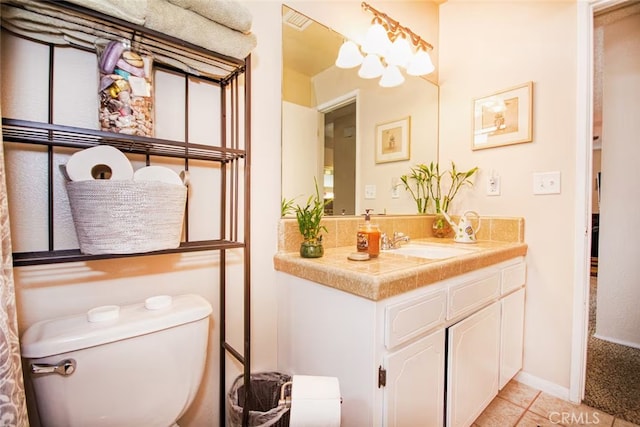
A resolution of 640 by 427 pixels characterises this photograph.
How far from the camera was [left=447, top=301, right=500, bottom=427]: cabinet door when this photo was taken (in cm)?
109

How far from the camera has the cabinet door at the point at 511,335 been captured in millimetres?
1431

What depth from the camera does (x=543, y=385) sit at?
5.16 ft

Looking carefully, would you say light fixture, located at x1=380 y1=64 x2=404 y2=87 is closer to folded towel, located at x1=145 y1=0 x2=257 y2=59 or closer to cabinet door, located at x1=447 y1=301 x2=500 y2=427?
folded towel, located at x1=145 y1=0 x2=257 y2=59

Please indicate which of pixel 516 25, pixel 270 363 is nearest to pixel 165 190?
pixel 270 363

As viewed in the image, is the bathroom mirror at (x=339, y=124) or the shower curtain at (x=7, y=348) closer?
the shower curtain at (x=7, y=348)

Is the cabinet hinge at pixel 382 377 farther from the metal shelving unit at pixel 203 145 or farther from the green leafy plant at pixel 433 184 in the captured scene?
the green leafy plant at pixel 433 184

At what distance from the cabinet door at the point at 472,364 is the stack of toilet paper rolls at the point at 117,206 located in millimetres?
1041

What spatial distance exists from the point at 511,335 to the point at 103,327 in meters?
1.78

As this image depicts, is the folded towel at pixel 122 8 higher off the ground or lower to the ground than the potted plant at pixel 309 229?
higher

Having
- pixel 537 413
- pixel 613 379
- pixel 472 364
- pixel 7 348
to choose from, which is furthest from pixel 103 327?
pixel 613 379

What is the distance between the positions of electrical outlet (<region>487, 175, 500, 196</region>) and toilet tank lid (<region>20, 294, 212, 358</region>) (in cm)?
172

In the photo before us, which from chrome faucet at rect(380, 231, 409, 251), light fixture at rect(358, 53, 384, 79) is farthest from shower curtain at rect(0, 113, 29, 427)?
light fixture at rect(358, 53, 384, 79)

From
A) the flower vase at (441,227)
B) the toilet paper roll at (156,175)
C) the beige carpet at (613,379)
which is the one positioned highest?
the toilet paper roll at (156,175)

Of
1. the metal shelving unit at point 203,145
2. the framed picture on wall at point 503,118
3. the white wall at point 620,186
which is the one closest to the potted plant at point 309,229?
the metal shelving unit at point 203,145
